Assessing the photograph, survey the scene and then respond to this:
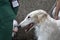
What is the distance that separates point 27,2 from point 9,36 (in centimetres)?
168

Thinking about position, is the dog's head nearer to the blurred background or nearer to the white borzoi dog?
the white borzoi dog

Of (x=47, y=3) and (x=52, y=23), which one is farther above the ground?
(x=52, y=23)

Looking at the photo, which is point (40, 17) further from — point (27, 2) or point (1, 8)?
point (27, 2)

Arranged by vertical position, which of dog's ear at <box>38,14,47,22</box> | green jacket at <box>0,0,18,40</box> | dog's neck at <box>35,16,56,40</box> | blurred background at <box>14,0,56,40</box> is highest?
green jacket at <box>0,0,18,40</box>

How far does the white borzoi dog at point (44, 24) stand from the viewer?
2.20 m

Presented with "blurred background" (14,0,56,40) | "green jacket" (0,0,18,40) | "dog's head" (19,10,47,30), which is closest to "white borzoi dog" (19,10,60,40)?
"dog's head" (19,10,47,30)

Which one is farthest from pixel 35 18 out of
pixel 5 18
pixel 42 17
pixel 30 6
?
pixel 30 6

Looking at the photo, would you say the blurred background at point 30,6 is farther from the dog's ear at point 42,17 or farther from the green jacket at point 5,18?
the green jacket at point 5,18

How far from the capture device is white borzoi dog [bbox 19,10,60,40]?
2.20m

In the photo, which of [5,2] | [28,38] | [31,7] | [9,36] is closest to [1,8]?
[5,2]

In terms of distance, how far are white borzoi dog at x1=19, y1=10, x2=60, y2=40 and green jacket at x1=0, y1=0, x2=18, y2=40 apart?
43cm

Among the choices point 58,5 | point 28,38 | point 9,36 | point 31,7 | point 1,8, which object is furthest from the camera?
point 31,7

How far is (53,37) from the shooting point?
7.50ft

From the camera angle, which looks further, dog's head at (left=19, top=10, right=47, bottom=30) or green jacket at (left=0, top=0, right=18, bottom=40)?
dog's head at (left=19, top=10, right=47, bottom=30)
